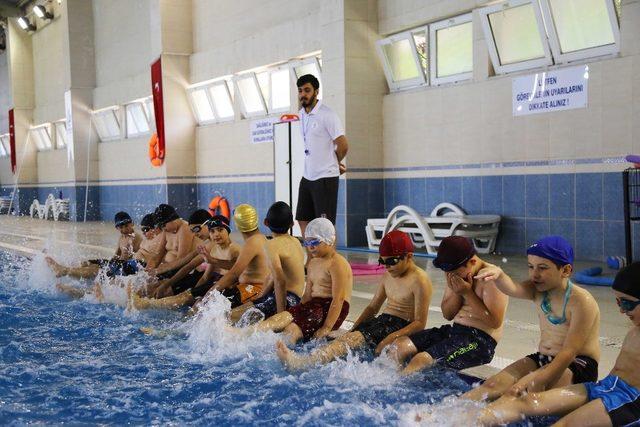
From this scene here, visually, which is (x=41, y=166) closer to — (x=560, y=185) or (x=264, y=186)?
(x=264, y=186)

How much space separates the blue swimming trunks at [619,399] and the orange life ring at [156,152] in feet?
48.2

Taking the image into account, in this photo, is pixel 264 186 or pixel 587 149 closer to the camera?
pixel 587 149

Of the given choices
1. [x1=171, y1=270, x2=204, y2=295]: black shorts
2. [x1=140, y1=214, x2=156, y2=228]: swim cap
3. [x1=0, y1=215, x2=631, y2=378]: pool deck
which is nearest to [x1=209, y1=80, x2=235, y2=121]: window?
[x1=0, y1=215, x2=631, y2=378]: pool deck

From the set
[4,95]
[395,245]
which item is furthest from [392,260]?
[4,95]

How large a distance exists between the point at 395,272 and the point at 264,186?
9917mm

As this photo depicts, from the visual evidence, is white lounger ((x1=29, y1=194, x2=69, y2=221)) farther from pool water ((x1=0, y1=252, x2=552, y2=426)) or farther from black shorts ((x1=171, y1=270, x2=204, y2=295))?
pool water ((x1=0, y1=252, x2=552, y2=426))

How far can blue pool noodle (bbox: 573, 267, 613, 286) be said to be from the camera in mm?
6852

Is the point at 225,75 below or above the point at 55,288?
above

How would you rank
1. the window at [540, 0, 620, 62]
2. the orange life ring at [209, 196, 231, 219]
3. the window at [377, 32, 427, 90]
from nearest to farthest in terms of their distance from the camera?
1. the window at [540, 0, 620, 62]
2. the window at [377, 32, 427, 90]
3. the orange life ring at [209, 196, 231, 219]

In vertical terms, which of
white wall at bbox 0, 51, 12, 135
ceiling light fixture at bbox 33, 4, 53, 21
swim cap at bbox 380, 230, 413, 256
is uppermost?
ceiling light fixture at bbox 33, 4, 53, 21

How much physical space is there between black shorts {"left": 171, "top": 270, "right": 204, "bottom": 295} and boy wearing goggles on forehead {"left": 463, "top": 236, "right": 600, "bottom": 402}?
13.9 feet

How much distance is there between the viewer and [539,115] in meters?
9.17

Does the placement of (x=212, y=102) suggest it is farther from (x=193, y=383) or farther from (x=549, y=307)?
(x=549, y=307)

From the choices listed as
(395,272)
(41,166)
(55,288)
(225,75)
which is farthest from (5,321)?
(41,166)
